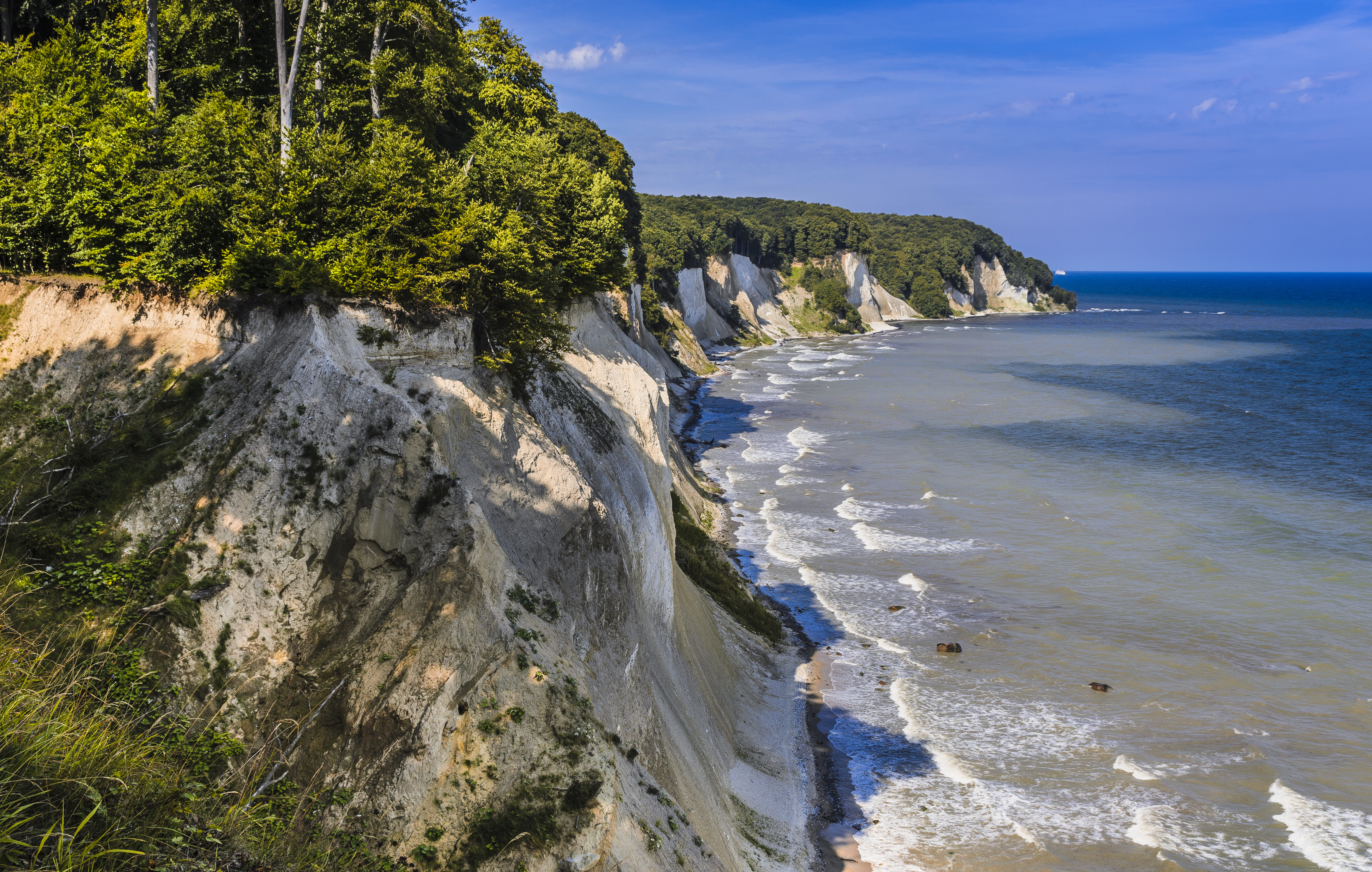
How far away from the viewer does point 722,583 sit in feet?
96.1

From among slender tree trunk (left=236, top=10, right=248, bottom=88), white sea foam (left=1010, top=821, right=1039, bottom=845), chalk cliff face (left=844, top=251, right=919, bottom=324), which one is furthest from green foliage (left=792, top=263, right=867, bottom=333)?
white sea foam (left=1010, top=821, right=1039, bottom=845)

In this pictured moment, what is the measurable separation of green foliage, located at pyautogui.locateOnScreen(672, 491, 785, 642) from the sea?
2167mm

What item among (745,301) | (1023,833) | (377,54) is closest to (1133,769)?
(1023,833)

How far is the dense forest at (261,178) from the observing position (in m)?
14.1

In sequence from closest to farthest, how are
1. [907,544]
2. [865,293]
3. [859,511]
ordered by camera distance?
1. [907,544]
2. [859,511]
3. [865,293]

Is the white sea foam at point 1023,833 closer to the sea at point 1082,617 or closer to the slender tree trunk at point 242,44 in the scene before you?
the sea at point 1082,617

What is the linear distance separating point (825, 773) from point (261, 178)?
19.4 m

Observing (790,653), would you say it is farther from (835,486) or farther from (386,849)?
(835,486)

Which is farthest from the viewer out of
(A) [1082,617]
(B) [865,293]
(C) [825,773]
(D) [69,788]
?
(B) [865,293]

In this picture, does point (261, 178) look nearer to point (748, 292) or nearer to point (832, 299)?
point (748, 292)

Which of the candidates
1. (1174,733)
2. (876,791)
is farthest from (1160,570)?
(876,791)

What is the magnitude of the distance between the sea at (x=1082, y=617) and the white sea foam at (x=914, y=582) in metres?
0.15

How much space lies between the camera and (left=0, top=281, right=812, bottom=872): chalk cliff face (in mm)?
11266

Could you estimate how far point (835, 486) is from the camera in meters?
50.3
